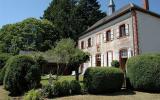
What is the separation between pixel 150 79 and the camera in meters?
15.8

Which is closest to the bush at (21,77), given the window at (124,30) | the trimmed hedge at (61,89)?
the trimmed hedge at (61,89)

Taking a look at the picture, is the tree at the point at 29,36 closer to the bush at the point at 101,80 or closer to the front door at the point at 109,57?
the front door at the point at 109,57

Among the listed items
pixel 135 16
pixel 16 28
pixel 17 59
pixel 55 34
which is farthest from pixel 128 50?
pixel 16 28

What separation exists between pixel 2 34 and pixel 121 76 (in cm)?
4042

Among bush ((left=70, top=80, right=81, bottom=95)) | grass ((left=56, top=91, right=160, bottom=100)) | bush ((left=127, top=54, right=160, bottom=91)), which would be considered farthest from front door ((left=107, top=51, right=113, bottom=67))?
bush ((left=70, top=80, right=81, bottom=95))

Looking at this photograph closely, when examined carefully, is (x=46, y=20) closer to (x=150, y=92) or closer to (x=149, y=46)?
(x=149, y=46)

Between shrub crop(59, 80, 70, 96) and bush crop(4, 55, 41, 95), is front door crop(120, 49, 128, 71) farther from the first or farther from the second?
bush crop(4, 55, 41, 95)

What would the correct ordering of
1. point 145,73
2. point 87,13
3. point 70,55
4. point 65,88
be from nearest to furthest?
point 65,88
point 145,73
point 70,55
point 87,13

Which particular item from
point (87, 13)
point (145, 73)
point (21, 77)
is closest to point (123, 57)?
point (145, 73)

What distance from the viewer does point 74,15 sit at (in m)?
46.1

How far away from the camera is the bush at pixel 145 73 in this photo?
15.7 m

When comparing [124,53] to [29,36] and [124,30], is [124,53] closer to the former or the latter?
[124,30]

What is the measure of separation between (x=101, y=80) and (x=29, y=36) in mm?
36902

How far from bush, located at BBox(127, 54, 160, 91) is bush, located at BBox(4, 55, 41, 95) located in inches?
256
